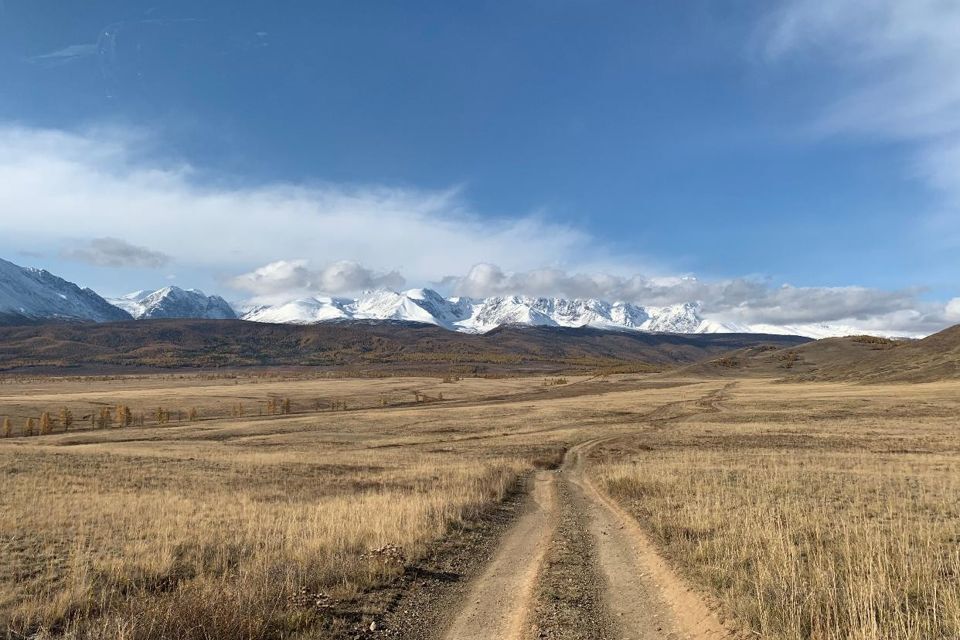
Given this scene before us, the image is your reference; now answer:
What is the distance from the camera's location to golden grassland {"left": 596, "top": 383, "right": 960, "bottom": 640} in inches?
343

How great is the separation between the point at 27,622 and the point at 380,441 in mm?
48008

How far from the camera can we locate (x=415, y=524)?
1655cm

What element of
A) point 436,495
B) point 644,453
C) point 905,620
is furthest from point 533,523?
point 644,453

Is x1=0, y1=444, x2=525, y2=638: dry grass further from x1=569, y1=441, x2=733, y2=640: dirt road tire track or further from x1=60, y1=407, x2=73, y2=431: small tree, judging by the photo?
x1=60, y1=407, x2=73, y2=431: small tree

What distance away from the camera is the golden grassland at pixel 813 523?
8.72m

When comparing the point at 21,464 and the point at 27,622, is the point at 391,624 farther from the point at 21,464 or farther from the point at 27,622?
the point at 21,464

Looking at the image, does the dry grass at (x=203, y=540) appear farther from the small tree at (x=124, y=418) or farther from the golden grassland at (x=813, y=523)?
the small tree at (x=124, y=418)

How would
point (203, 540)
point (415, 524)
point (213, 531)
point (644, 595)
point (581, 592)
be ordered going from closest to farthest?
point (644, 595)
point (581, 592)
point (203, 540)
point (415, 524)
point (213, 531)

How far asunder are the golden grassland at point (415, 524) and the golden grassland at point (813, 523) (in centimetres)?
8

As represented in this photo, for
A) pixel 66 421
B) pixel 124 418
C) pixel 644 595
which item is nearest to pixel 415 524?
pixel 644 595

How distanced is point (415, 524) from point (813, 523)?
10389 mm

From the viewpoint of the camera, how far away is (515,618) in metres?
10.1

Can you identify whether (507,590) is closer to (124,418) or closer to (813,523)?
(813,523)

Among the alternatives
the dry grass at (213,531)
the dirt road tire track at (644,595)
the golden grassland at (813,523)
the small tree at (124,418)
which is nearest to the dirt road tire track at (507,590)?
the dirt road tire track at (644,595)
